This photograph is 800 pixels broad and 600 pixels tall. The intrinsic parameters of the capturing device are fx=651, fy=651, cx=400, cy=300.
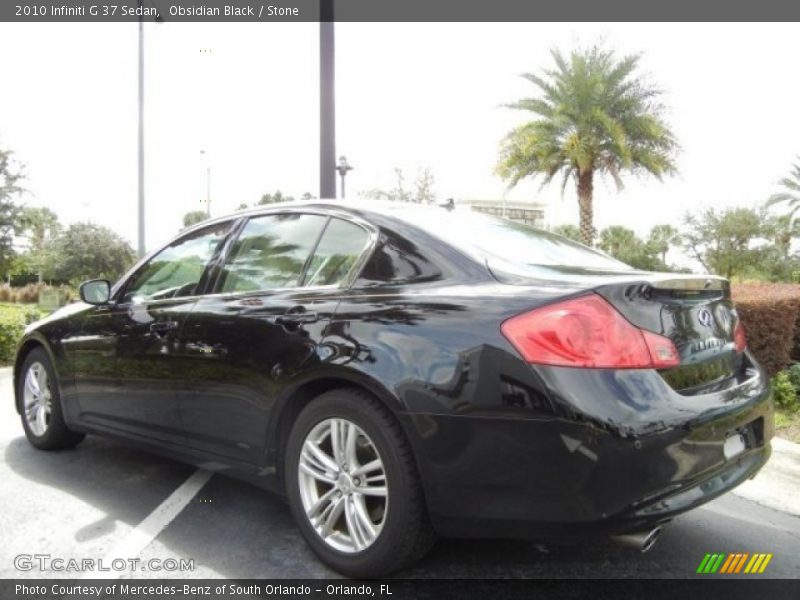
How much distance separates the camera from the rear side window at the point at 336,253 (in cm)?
293

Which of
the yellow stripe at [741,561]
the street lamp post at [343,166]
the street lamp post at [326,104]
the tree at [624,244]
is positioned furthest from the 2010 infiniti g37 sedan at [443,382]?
the tree at [624,244]

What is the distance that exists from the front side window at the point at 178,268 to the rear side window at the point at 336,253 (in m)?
0.80

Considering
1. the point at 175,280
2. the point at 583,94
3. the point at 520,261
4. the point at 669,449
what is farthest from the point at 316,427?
the point at 583,94

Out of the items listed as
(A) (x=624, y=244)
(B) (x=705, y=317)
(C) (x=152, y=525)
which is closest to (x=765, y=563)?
(B) (x=705, y=317)

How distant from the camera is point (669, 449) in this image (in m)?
2.15

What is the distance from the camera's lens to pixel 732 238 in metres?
40.0

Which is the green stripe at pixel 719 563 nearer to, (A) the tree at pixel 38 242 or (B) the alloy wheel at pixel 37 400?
(B) the alloy wheel at pixel 37 400

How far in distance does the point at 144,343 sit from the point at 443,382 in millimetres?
2028

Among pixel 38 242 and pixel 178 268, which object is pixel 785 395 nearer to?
pixel 178 268

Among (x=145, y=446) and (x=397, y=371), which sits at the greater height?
(x=397, y=371)

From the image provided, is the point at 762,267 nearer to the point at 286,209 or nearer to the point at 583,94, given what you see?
the point at 583,94

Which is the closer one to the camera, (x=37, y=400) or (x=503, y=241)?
(x=503, y=241)

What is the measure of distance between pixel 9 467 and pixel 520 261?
11.6ft

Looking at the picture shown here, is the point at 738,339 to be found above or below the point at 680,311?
below
